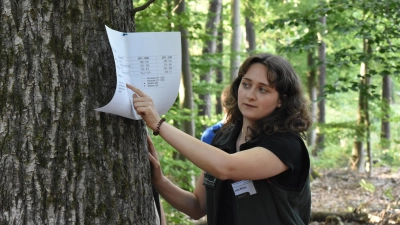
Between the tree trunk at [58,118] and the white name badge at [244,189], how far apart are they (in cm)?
57

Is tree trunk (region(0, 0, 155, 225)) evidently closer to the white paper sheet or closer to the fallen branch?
the white paper sheet

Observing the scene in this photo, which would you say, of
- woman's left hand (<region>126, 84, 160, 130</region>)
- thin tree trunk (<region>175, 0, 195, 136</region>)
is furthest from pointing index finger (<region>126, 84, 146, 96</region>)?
thin tree trunk (<region>175, 0, 195, 136</region>)

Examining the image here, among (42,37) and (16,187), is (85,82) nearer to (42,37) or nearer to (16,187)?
(42,37)

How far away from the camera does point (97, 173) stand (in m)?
1.91

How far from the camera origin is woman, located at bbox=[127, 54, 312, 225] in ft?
6.84

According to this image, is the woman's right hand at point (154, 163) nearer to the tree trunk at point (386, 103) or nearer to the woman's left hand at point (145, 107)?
the woman's left hand at point (145, 107)

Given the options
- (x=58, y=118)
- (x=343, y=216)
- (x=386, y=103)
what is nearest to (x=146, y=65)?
(x=58, y=118)

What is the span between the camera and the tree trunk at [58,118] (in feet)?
5.91

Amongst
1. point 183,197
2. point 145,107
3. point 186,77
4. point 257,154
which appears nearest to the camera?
point 145,107

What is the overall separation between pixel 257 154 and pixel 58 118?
88 cm

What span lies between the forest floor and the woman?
4.29 metres

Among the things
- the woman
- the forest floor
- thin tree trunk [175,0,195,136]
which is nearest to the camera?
the woman

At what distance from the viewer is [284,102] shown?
248 centimetres

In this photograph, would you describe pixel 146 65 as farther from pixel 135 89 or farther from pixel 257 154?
pixel 257 154
